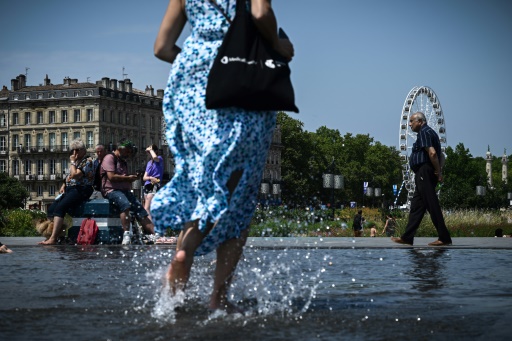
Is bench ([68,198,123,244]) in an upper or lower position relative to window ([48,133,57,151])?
lower

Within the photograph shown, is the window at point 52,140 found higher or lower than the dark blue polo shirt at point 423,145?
higher

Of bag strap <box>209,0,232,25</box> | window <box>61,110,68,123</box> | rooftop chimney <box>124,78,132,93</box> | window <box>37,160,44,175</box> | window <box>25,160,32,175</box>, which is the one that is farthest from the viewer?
rooftop chimney <box>124,78,132,93</box>

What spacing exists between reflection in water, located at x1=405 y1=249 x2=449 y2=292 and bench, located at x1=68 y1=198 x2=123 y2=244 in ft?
15.8

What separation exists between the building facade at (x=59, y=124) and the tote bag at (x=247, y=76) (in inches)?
5496

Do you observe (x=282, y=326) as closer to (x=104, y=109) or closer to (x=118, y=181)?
(x=118, y=181)

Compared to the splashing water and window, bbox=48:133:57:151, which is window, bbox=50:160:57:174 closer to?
window, bbox=48:133:57:151

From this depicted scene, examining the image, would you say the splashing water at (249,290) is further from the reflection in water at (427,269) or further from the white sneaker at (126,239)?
the white sneaker at (126,239)

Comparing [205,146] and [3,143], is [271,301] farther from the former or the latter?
[3,143]

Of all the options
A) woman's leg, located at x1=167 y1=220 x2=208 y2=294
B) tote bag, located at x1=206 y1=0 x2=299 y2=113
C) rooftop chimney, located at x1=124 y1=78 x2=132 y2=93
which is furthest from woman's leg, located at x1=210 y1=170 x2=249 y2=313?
rooftop chimney, located at x1=124 y1=78 x2=132 y2=93

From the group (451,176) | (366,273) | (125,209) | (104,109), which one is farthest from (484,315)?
(104,109)

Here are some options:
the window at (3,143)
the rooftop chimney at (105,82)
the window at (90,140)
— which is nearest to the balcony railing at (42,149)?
the window at (3,143)

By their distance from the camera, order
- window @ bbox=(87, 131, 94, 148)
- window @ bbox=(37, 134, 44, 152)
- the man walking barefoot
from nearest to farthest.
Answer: the man walking barefoot → window @ bbox=(87, 131, 94, 148) → window @ bbox=(37, 134, 44, 152)

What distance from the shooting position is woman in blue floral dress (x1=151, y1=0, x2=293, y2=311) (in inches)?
213

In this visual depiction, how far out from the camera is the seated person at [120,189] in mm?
14766
